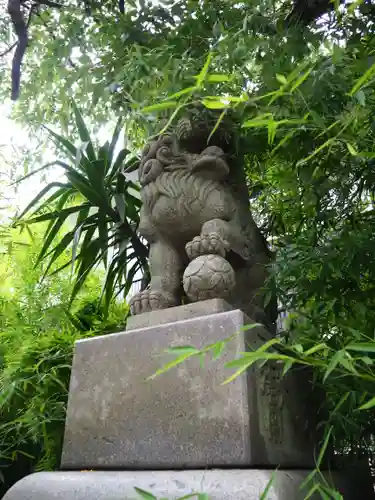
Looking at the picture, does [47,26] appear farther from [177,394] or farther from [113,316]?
[177,394]

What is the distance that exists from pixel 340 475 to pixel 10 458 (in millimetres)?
1138

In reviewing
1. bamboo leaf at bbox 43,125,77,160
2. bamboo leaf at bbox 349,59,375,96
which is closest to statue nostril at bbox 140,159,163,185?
bamboo leaf at bbox 43,125,77,160

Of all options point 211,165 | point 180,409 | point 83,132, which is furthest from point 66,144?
point 180,409

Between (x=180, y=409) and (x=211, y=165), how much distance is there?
630 mm

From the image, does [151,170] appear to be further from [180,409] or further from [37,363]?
[37,363]

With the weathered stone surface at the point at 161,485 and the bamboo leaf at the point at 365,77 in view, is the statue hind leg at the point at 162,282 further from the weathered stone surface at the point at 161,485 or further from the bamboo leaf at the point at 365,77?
the bamboo leaf at the point at 365,77

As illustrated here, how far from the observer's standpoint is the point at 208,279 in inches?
45.3

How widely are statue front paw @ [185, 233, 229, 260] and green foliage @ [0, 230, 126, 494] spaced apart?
0.78m

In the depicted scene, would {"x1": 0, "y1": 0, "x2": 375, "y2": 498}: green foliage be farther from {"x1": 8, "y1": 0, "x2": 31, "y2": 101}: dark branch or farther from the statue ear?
{"x1": 8, "y1": 0, "x2": 31, "y2": 101}: dark branch

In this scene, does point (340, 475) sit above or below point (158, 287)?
below

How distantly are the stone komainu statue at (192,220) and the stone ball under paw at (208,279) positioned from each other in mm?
43

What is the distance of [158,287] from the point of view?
1.29 meters

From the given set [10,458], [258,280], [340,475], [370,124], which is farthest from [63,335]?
[370,124]

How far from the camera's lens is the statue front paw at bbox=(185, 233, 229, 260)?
3.95 feet
